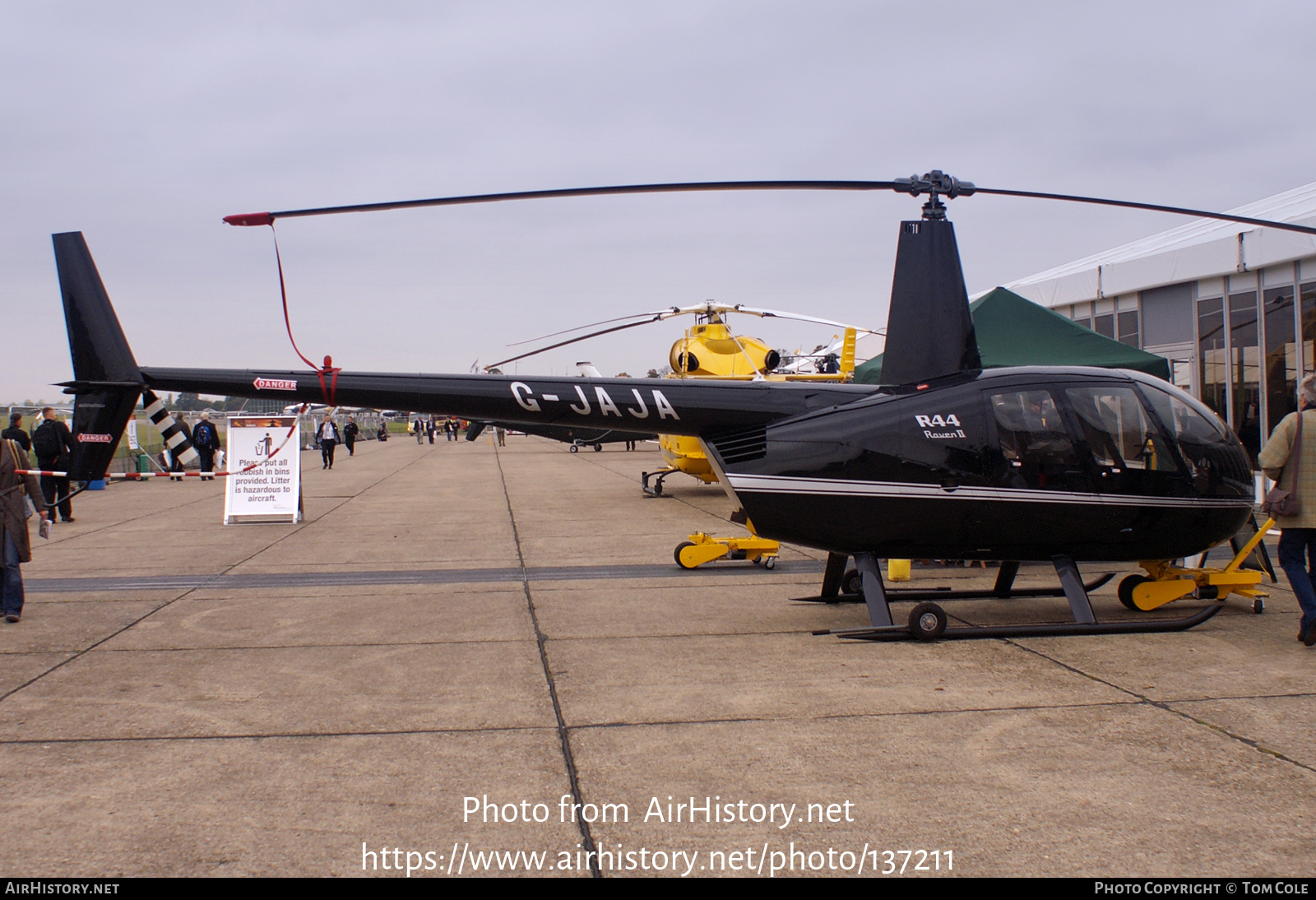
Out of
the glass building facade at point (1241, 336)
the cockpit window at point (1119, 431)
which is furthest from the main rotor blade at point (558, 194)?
the glass building facade at point (1241, 336)

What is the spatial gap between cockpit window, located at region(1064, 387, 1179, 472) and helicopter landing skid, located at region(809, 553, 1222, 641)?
2.81 ft

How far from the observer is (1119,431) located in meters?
6.90

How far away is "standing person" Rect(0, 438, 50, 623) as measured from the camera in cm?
738

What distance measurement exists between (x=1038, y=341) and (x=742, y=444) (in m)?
5.82

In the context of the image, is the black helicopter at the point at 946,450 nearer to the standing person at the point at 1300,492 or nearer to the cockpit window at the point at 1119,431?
the cockpit window at the point at 1119,431

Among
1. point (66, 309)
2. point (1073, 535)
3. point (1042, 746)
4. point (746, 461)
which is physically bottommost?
point (1042, 746)

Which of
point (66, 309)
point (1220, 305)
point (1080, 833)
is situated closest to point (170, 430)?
point (66, 309)

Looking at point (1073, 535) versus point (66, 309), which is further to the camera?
point (66, 309)

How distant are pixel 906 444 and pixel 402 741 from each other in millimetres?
4128

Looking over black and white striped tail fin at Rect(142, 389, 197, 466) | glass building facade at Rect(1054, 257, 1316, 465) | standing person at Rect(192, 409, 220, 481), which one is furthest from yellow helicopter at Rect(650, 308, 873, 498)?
standing person at Rect(192, 409, 220, 481)

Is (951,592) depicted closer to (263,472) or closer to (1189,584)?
(1189,584)

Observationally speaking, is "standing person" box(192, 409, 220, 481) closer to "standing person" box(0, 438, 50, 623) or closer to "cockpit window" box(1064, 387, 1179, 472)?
"standing person" box(0, 438, 50, 623)

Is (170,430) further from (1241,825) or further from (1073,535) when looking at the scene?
(1241,825)

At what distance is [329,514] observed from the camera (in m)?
16.3
